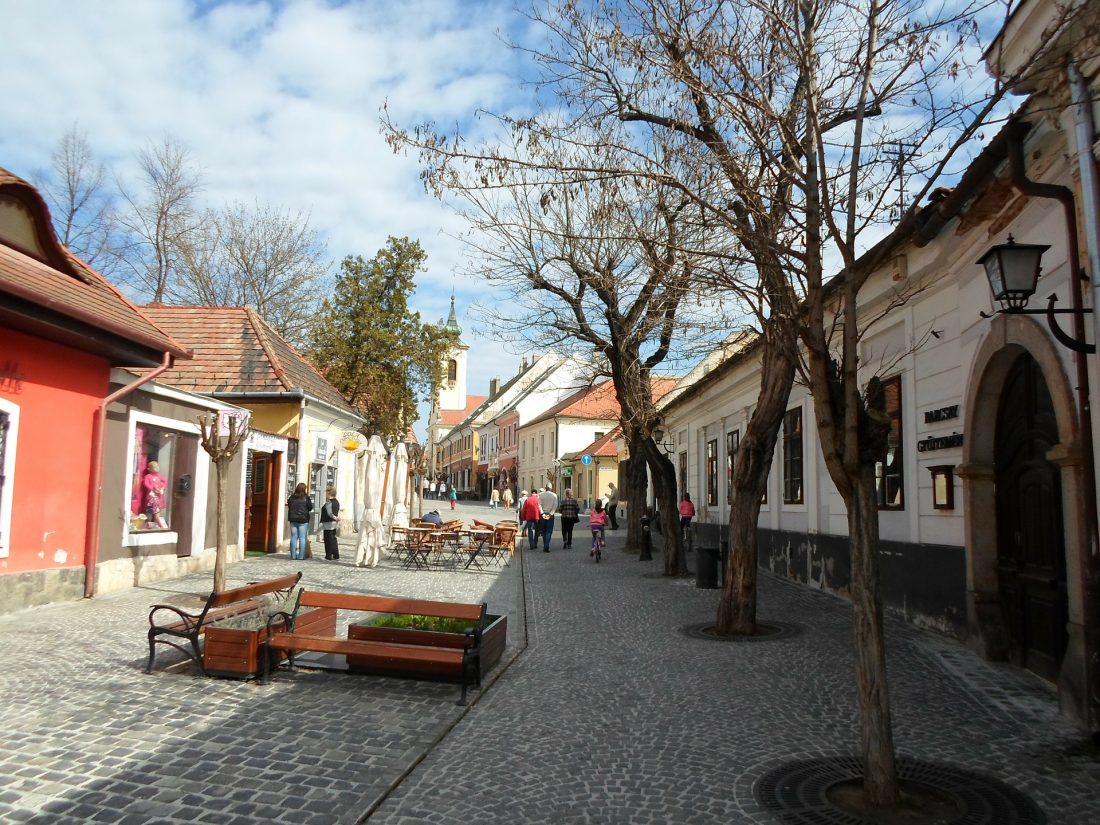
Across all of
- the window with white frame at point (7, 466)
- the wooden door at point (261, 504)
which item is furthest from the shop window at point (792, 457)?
the window with white frame at point (7, 466)

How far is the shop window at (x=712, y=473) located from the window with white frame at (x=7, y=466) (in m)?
16.4

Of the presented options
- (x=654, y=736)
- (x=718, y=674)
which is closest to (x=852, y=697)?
(x=718, y=674)

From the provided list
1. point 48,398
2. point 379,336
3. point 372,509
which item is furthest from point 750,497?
point 379,336

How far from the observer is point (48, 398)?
10203mm

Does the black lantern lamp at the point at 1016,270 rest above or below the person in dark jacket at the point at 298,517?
above

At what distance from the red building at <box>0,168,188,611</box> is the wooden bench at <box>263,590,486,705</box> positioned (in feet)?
15.2

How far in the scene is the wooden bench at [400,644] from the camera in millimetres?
6598

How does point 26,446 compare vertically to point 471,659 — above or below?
above

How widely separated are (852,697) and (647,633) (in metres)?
3.34

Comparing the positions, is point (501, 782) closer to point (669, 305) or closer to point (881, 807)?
point (881, 807)

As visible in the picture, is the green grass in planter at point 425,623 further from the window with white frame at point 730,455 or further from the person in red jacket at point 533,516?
the person in red jacket at point 533,516

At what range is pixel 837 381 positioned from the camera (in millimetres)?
4672

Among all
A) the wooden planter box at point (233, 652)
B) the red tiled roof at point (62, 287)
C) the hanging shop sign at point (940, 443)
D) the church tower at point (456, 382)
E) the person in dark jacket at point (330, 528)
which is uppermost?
the church tower at point (456, 382)

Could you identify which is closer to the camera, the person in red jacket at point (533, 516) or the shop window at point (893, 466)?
the shop window at point (893, 466)
